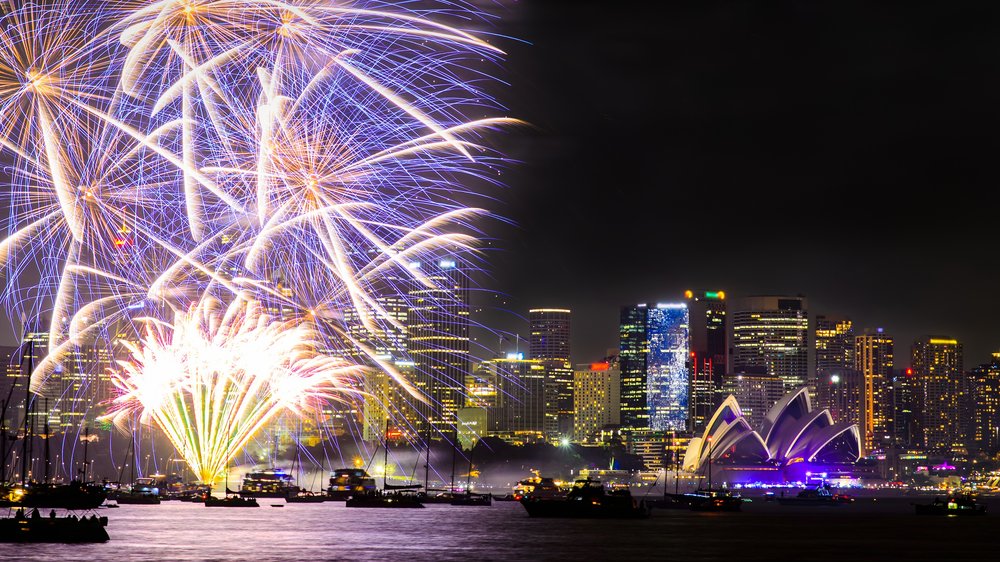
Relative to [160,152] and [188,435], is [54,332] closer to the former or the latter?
[160,152]

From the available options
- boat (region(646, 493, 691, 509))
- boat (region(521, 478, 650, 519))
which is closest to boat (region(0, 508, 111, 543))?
boat (region(521, 478, 650, 519))

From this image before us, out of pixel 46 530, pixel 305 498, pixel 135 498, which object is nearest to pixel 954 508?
pixel 305 498

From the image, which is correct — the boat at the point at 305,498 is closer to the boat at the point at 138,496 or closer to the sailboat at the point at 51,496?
the boat at the point at 138,496

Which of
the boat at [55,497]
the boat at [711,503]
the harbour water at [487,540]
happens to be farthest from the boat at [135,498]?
the boat at [711,503]

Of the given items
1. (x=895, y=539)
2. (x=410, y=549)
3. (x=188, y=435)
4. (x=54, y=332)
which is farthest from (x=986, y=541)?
(x=54, y=332)

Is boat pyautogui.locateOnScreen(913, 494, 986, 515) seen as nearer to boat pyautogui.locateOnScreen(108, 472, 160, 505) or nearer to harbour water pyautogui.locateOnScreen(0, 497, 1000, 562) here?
harbour water pyautogui.locateOnScreen(0, 497, 1000, 562)
